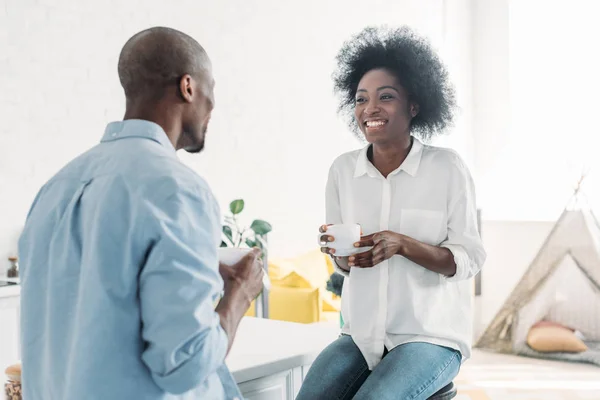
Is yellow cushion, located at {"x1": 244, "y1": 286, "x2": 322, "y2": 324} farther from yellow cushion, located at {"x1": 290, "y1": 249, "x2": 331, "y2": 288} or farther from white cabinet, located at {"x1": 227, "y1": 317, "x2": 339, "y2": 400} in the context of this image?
white cabinet, located at {"x1": 227, "y1": 317, "x2": 339, "y2": 400}

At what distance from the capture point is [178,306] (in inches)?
35.2

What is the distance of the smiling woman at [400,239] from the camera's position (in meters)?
1.52

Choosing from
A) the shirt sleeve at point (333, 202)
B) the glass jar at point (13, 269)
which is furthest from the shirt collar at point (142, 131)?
the glass jar at point (13, 269)

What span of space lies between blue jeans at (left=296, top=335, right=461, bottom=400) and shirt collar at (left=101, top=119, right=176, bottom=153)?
0.69m

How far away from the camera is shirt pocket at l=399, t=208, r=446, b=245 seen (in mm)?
1658

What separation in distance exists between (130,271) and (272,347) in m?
0.67

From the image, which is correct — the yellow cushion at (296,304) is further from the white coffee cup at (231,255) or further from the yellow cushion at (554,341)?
the white coffee cup at (231,255)

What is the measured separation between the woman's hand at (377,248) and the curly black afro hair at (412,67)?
16.6 inches

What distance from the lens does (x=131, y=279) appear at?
922 millimetres

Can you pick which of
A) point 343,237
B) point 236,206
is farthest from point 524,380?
point 343,237

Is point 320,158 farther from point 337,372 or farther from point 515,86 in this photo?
point 337,372

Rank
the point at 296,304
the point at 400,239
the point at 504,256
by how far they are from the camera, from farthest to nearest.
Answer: the point at 504,256, the point at 296,304, the point at 400,239

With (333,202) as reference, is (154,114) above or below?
above

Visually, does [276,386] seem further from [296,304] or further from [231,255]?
[296,304]
